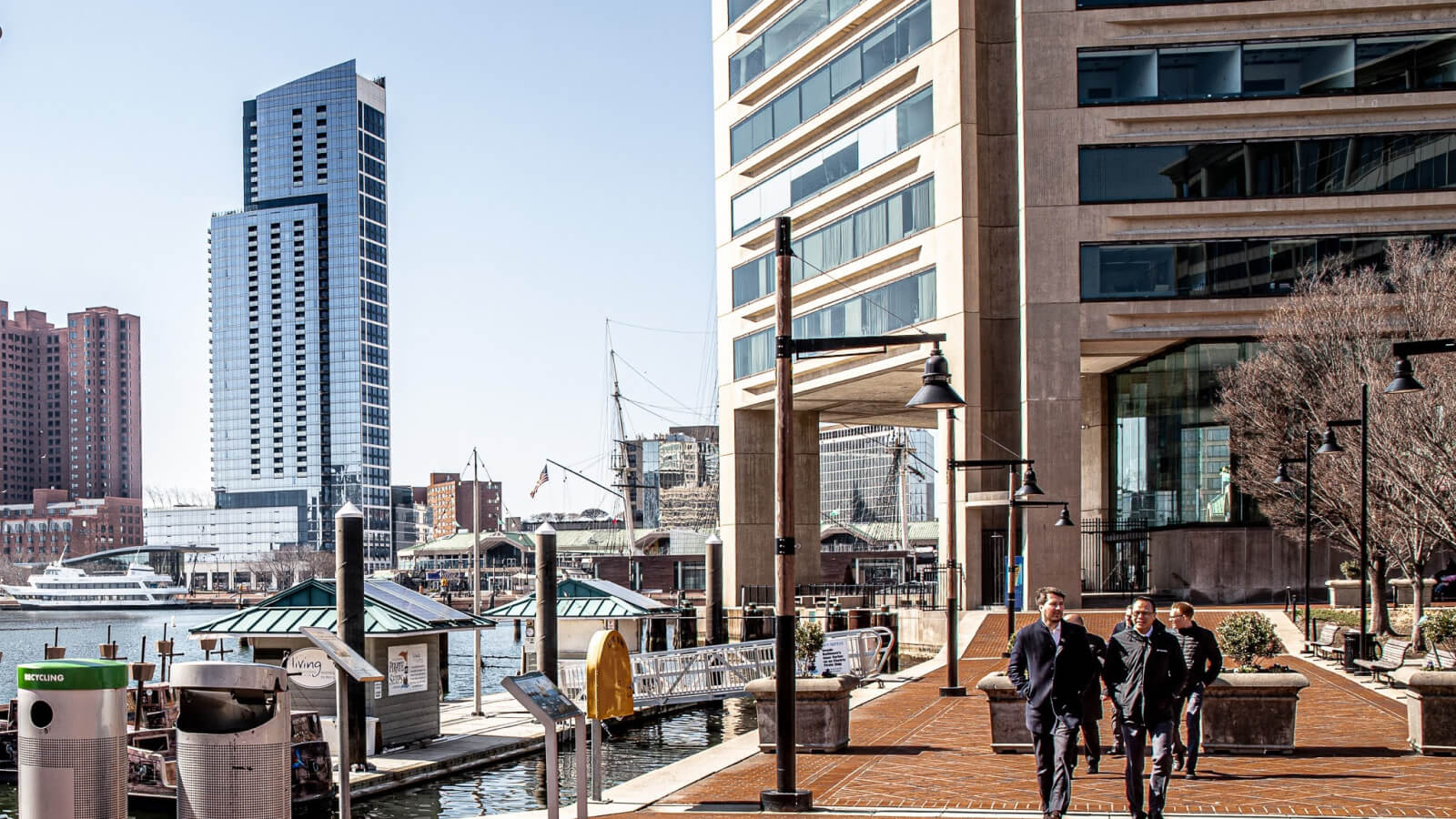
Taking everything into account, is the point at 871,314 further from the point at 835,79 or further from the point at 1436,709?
the point at 1436,709

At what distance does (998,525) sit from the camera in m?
50.6

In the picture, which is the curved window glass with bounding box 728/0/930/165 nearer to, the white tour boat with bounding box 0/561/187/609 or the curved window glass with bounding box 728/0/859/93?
the curved window glass with bounding box 728/0/859/93

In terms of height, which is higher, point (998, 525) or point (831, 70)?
point (831, 70)

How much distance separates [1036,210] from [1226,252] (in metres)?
6.13

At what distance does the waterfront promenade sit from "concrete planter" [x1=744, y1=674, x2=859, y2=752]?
25 cm

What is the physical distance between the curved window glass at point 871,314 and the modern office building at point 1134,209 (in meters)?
0.12

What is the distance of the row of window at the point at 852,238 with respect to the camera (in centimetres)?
5159

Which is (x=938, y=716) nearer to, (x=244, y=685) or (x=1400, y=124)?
(x=244, y=685)

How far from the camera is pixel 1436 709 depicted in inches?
647

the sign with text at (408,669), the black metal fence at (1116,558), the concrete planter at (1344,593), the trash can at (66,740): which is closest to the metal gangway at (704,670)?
the sign with text at (408,669)

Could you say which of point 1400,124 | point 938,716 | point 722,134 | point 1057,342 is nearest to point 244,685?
point 938,716

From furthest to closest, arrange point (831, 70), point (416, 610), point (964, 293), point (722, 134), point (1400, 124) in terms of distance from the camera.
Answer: point (722, 134) < point (831, 70) < point (964, 293) < point (1400, 124) < point (416, 610)

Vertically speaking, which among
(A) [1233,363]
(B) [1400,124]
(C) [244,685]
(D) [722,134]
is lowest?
(C) [244,685]

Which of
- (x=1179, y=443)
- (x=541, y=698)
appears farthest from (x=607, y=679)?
(x=1179, y=443)
